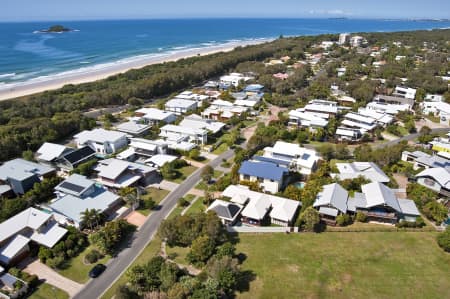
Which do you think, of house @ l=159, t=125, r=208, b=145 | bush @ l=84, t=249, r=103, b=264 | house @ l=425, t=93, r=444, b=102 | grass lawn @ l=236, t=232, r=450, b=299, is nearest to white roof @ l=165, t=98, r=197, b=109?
house @ l=159, t=125, r=208, b=145

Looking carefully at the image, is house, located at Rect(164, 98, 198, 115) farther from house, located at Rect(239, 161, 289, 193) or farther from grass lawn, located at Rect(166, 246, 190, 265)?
grass lawn, located at Rect(166, 246, 190, 265)

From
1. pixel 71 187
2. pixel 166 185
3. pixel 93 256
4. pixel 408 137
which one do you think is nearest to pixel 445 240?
pixel 166 185

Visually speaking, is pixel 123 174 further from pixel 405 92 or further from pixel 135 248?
pixel 405 92

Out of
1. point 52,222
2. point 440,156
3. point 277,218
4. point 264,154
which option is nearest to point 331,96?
point 440,156

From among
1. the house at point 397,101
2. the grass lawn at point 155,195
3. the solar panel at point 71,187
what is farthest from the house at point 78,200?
the house at point 397,101

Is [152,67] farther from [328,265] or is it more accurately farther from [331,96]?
[328,265]
